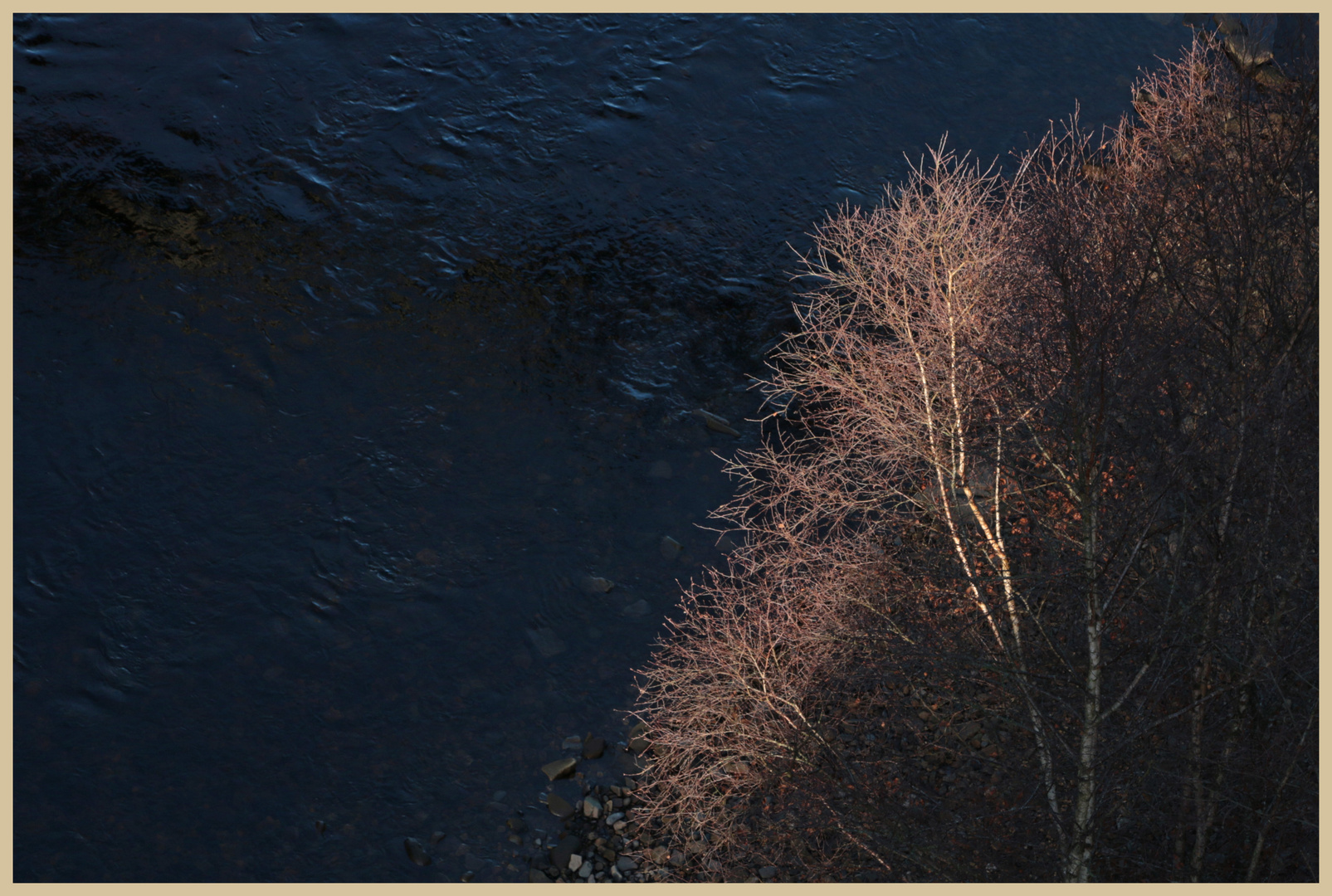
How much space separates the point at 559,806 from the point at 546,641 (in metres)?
3.61

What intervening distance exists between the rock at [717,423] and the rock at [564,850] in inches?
392

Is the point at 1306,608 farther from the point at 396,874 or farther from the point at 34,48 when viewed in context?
the point at 34,48

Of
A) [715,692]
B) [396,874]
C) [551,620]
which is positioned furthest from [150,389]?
[715,692]

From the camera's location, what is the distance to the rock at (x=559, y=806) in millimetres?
19422

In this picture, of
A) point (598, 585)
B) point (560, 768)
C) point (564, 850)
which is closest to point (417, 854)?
point (564, 850)

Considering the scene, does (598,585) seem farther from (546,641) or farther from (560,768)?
(560,768)

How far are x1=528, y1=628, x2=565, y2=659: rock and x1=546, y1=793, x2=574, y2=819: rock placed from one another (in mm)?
3074

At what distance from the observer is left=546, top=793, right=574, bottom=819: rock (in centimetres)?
1942

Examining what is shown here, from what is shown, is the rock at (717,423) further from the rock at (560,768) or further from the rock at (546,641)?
the rock at (560,768)

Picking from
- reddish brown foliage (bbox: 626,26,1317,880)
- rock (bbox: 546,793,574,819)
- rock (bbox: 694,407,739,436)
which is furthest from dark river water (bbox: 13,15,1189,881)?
reddish brown foliage (bbox: 626,26,1317,880)

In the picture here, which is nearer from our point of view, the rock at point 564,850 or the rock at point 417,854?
the rock at point 564,850

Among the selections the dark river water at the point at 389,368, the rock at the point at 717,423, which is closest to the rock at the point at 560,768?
the dark river water at the point at 389,368

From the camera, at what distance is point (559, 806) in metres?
19.5

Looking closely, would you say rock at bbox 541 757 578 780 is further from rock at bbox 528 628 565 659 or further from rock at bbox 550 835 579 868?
rock at bbox 528 628 565 659
